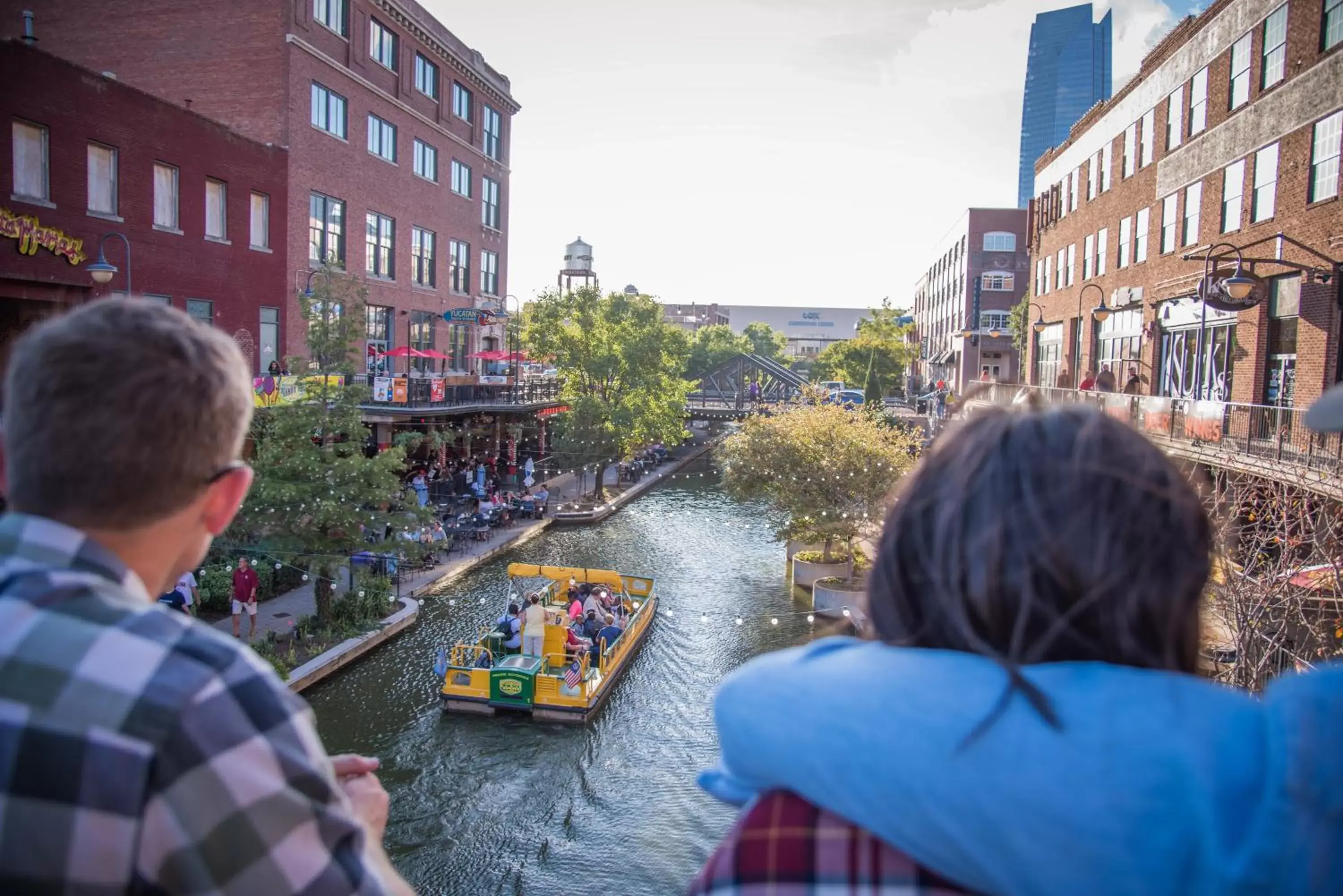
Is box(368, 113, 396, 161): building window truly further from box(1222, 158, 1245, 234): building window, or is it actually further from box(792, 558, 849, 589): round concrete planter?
box(1222, 158, 1245, 234): building window

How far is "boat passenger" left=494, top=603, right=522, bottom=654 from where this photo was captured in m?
18.0

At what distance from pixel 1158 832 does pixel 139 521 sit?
5.33 ft

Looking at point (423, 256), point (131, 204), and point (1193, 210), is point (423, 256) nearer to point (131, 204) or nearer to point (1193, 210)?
point (131, 204)

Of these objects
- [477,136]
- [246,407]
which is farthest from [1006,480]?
[477,136]

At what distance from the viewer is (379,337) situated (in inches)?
1507

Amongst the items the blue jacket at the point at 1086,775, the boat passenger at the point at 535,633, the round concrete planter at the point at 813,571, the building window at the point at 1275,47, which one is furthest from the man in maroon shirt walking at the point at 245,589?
the building window at the point at 1275,47

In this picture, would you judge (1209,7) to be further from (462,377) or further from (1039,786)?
(1039,786)

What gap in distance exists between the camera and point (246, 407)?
1.81 m

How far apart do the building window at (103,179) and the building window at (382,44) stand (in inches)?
596

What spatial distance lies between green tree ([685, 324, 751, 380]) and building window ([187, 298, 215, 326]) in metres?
60.8

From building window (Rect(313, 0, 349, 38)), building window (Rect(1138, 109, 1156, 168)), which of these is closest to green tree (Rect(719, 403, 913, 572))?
building window (Rect(1138, 109, 1156, 168))

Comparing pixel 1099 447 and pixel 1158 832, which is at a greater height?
pixel 1099 447

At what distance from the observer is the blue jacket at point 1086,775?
1153 mm

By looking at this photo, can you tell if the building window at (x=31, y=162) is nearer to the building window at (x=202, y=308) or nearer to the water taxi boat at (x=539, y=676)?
the building window at (x=202, y=308)
